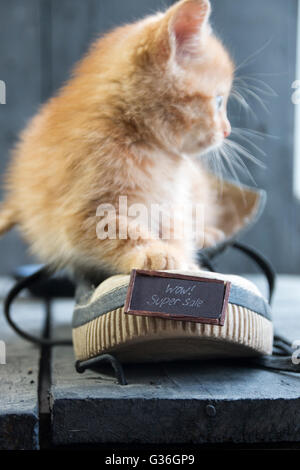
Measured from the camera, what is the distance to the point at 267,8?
1545 millimetres

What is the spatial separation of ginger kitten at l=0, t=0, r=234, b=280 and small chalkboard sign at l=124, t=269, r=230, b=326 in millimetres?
30

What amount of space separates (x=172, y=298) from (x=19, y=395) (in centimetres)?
16

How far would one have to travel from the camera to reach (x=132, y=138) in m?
0.56

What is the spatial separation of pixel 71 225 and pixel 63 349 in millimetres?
201

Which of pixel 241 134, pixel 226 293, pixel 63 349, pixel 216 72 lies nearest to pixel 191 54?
pixel 216 72

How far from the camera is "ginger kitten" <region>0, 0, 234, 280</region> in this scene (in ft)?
1.76

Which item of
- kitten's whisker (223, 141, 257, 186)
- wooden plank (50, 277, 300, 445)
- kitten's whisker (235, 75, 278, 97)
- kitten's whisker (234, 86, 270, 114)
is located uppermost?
kitten's whisker (235, 75, 278, 97)

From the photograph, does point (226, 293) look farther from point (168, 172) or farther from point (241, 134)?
point (241, 134)

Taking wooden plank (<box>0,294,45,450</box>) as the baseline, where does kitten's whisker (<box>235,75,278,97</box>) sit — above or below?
above

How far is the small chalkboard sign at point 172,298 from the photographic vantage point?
1.52 ft

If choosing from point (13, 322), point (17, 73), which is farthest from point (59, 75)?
point (13, 322)

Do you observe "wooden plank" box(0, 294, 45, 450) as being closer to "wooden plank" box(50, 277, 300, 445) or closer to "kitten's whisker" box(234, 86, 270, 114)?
→ "wooden plank" box(50, 277, 300, 445)

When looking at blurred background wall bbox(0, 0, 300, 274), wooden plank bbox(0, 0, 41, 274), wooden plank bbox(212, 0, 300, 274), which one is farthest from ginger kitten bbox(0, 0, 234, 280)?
wooden plank bbox(0, 0, 41, 274)

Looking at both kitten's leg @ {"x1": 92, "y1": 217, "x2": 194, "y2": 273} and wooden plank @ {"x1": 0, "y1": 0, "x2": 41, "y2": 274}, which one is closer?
kitten's leg @ {"x1": 92, "y1": 217, "x2": 194, "y2": 273}
